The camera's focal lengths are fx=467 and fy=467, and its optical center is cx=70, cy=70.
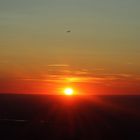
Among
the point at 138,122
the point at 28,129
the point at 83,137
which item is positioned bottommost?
the point at 83,137

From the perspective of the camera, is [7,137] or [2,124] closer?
[7,137]

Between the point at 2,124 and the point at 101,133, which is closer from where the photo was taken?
the point at 101,133

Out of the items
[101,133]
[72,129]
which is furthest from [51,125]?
[101,133]

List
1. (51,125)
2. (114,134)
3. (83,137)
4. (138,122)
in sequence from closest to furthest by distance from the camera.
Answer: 1. (83,137)
2. (114,134)
3. (51,125)
4. (138,122)

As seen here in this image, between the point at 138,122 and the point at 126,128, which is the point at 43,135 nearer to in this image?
the point at 126,128

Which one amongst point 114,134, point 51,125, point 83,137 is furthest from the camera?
point 51,125

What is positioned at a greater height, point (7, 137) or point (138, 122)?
point (138, 122)

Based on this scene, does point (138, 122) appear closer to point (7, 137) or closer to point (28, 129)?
point (28, 129)

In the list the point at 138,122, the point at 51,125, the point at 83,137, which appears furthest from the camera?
the point at 138,122

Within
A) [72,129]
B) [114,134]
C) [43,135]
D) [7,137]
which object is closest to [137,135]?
[114,134]
